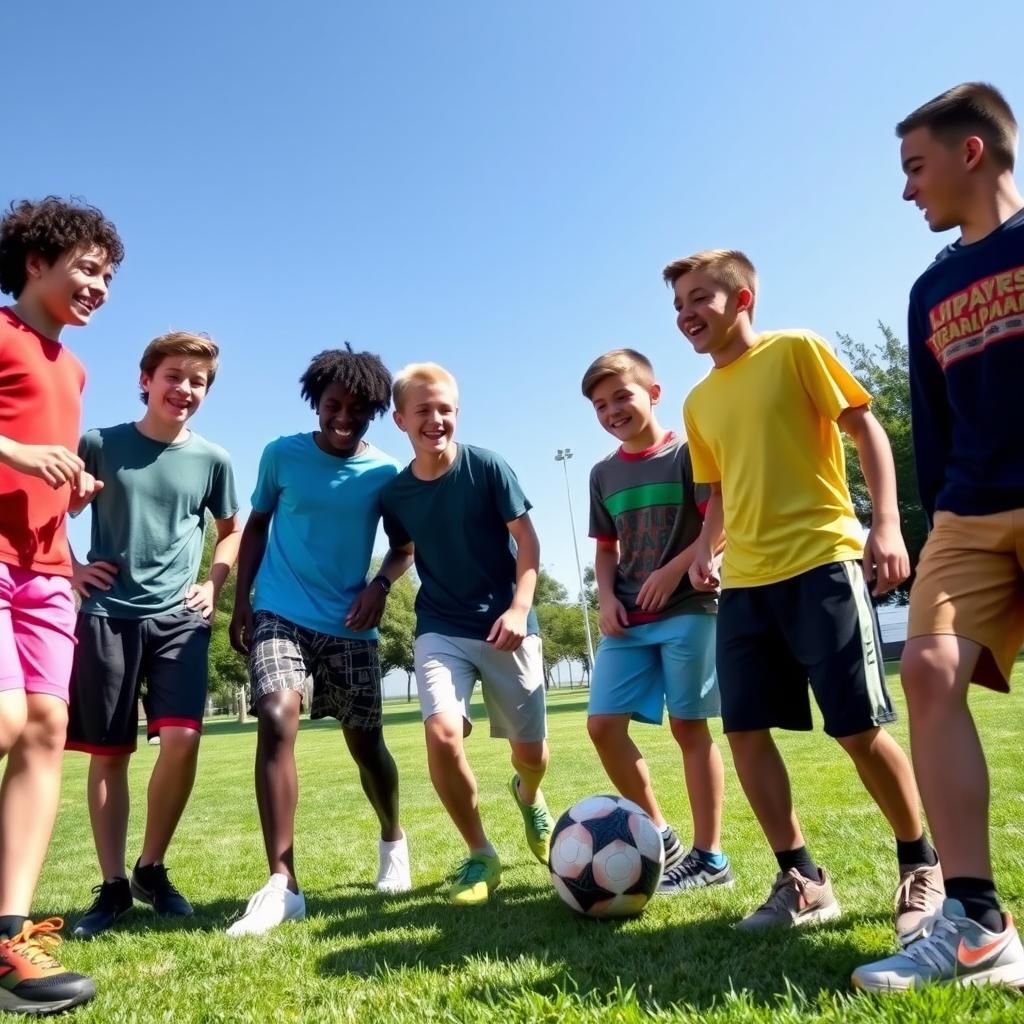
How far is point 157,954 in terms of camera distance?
3.56m

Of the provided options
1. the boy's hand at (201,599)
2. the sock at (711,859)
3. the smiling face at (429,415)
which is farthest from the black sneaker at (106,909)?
the sock at (711,859)

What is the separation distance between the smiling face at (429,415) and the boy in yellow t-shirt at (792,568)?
4.72 ft

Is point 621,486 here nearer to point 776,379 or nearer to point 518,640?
point 518,640

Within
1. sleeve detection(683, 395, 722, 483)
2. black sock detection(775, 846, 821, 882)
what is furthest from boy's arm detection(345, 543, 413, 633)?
black sock detection(775, 846, 821, 882)

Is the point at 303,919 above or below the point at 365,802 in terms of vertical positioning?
above

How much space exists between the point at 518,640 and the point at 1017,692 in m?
14.8

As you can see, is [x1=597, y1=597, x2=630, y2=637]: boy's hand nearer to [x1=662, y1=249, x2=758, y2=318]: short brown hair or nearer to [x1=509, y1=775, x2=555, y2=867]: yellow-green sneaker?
[x1=509, y1=775, x2=555, y2=867]: yellow-green sneaker

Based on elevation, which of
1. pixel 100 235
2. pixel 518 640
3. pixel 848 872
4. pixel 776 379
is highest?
pixel 100 235

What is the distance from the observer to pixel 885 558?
10.6ft

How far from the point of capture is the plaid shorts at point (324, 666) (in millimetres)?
4664

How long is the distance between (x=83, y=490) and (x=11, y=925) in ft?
5.10

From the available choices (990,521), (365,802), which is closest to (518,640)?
(990,521)

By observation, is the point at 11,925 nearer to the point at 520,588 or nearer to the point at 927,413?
the point at 520,588

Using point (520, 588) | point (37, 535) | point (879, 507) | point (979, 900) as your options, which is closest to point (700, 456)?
point (879, 507)
